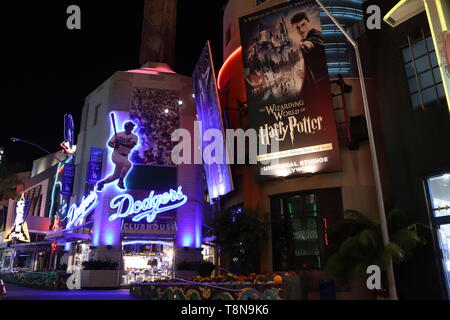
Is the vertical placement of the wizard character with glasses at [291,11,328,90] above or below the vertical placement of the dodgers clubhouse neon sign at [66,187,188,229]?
above

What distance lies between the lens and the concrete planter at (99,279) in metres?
26.7

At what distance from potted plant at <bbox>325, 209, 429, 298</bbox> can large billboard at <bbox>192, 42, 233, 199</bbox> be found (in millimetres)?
7840

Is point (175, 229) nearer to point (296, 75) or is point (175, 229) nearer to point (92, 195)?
point (92, 195)

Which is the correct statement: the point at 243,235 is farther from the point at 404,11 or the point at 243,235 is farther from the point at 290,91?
the point at 404,11

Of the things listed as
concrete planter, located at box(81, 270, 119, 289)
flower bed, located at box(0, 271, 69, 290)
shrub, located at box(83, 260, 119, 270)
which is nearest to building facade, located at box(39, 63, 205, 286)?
shrub, located at box(83, 260, 119, 270)

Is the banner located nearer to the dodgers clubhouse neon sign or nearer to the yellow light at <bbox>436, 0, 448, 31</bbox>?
the dodgers clubhouse neon sign

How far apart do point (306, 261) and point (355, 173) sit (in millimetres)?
4874

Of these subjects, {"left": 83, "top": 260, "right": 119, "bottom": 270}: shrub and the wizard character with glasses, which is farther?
{"left": 83, "top": 260, "right": 119, "bottom": 270}: shrub

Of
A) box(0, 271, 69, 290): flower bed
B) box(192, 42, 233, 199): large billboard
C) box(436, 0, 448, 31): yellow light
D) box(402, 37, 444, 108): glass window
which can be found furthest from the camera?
box(0, 271, 69, 290): flower bed

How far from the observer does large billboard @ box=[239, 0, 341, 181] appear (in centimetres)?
1900

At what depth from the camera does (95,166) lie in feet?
103

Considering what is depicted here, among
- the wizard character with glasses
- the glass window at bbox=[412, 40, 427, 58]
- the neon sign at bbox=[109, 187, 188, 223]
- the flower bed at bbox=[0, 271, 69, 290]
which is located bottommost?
→ the flower bed at bbox=[0, 271, 69, 290]

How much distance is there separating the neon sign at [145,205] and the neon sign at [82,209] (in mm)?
2130

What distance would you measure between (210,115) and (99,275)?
44.9 feet
